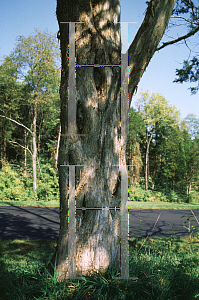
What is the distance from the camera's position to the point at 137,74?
8.87 feet

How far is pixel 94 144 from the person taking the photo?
234 cm

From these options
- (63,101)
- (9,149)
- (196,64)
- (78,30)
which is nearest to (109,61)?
(78,30)

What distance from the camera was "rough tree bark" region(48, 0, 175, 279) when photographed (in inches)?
91.0

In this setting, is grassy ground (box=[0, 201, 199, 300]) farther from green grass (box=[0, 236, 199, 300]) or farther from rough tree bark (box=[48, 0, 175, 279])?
rough tree bark (box=[48, 0, 175, 279])

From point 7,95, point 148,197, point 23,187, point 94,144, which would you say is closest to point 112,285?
point 94,144

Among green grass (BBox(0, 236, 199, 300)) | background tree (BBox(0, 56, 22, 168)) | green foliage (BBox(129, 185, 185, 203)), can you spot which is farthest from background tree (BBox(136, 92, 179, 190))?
green grass (BBox(0, 236, 199, 300))

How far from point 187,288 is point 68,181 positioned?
162cm

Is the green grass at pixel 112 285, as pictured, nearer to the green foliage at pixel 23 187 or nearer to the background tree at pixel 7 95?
the green foliage at pixel 23 187

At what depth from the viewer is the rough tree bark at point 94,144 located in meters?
2.31

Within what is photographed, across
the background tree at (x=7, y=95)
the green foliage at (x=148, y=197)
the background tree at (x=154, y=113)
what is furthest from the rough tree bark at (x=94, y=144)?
the background tree at (x=154, y=113)

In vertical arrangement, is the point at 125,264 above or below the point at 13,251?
above

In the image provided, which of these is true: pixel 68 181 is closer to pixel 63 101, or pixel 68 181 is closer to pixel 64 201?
pixel 64 201

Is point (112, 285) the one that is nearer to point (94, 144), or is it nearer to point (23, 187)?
point (94, 144)

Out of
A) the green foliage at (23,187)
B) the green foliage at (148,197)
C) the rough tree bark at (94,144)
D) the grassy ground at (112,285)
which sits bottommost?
the green foliage at (148,197)
